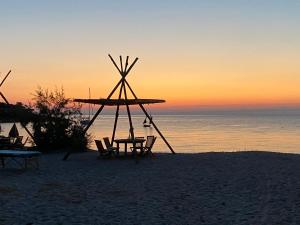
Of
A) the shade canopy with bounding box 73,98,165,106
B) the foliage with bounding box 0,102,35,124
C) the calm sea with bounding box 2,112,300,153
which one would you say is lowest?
the calm sea with bounding box 2,112,300,153

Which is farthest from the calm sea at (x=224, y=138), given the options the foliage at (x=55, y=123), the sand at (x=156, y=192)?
the sand at (x=156, y=192)

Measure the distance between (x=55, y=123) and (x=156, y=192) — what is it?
11369 millimetres

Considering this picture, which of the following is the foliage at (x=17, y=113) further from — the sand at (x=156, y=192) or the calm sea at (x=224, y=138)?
the calm sea at (x=224, y=138)

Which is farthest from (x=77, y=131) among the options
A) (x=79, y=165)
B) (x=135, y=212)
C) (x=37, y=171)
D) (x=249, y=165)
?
(x=135, y=212)

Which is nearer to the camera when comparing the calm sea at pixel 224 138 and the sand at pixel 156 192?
the sand at pixel 156 192

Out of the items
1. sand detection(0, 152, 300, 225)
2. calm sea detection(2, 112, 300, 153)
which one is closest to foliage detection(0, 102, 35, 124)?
sand detection(0, 152, 300, 225)

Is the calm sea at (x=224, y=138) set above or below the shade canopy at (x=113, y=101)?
below

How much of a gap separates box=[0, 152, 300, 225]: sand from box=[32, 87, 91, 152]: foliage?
4.84 m

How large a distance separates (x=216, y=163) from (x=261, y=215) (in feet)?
22.4

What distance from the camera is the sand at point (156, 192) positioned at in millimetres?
8195

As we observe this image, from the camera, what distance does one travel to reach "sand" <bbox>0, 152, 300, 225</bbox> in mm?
8195

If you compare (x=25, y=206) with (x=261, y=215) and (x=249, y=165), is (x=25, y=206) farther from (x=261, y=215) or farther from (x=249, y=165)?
(x=249, y=165)

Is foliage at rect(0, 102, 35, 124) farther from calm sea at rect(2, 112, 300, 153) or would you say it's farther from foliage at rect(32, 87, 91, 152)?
calm sea at rect(2, 112, 300, 153)

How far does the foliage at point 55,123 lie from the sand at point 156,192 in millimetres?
4836
